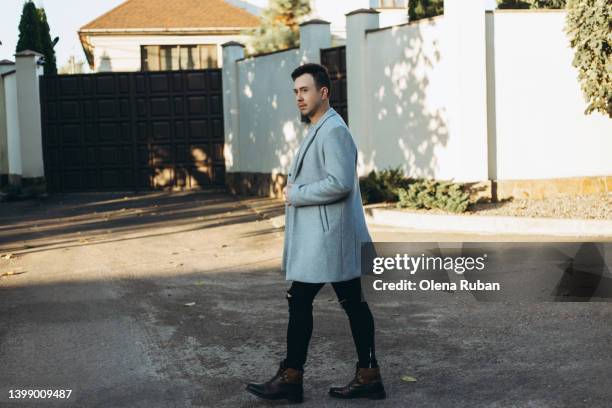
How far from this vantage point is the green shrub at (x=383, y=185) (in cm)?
1570

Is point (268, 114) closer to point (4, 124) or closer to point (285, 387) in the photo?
point (4, 124)

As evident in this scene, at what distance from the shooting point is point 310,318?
5012mm

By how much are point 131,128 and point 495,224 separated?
13463 mm

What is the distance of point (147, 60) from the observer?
114 ft

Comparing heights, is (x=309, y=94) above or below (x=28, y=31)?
below

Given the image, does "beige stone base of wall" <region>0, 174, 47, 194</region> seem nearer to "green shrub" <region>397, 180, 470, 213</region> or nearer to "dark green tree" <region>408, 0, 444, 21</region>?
"dark green tree" <region>408, 0, 444, 21</region>

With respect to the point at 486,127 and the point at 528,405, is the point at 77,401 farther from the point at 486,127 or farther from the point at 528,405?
the point at 486,127

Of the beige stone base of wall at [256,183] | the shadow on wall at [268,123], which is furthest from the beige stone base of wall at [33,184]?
the shadow on wall at [268,123]

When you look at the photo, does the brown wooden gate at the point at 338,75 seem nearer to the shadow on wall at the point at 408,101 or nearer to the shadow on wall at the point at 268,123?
the shadow on wall at the point at 408,101

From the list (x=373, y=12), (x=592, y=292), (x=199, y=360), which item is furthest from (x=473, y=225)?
(x=199, y=360)

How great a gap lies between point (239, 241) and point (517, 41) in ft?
20.3

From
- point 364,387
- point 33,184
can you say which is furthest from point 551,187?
point 33,184

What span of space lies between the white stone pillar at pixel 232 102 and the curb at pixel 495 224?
880 cm

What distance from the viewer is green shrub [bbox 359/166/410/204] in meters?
15.7
